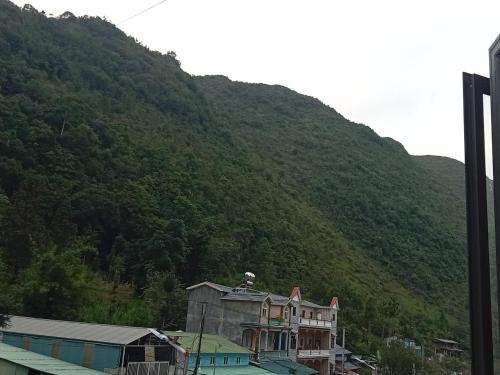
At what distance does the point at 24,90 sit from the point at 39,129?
5.39 m

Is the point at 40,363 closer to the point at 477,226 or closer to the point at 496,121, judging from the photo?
the point at 477,226

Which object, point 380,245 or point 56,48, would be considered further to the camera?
point 380,245

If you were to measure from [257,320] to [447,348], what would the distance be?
18.1 m

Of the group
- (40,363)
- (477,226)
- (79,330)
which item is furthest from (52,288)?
(477,226)

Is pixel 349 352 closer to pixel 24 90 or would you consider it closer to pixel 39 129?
pixel 39 129

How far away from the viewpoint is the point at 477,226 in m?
1.42

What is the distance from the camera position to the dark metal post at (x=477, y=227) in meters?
1.35

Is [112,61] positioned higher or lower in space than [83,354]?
higher

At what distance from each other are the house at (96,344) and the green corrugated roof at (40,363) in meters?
0.61

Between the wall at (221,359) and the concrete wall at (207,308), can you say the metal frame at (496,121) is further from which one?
the concrete wall at (207,308)

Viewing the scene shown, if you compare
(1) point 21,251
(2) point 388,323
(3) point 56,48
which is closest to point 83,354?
(1) point 21,251

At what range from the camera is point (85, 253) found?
81.5 feet

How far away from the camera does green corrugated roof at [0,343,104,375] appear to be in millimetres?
11727

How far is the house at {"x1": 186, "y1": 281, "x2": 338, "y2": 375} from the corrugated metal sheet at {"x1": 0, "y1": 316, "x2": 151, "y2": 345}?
6437 mm
